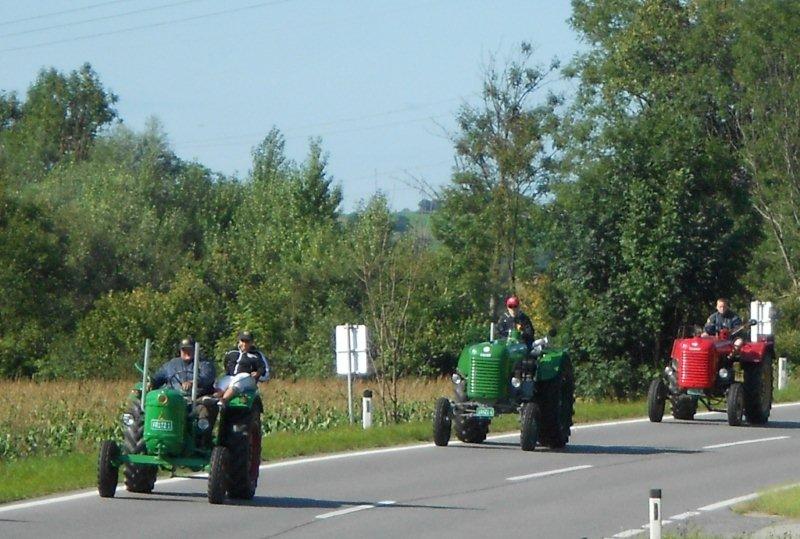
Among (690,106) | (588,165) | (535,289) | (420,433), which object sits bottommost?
(420,433)

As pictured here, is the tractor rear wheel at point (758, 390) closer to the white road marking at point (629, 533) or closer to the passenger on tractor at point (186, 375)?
the passenger on tractor at point (186, 375)

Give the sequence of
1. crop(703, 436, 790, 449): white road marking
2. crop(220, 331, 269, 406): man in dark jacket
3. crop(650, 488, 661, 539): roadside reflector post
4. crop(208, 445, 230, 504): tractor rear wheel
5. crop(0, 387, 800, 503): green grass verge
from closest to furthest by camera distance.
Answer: crop(650, 488, 661, 539): roadside reflector post
crop(208, 445, 230, 504): tractor rear wheel
crop(220, 331, 269, 406): man in dark jacket
crop(0, 387, 800, 503): green grass verge
crop(703, 436, 790, 449): white road marking

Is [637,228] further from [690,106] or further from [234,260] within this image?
[234,260]

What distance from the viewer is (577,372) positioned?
4206 cm

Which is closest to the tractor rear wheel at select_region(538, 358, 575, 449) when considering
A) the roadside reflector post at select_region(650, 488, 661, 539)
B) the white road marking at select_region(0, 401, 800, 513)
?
the white road marking at select_region(0, 401, 800, 513)

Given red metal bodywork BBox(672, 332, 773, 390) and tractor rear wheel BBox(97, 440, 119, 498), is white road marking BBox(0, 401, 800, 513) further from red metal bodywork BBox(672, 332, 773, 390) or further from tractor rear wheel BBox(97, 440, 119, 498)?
red metal bodywork BBox(672, 332, 773, 390)

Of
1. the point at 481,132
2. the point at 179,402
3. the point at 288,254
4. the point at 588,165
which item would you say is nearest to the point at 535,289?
the point at 588,165

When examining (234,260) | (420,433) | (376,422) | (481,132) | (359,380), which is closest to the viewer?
(420,433)

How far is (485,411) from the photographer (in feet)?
69.0

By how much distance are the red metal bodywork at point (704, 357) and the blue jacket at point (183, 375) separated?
40.5ft

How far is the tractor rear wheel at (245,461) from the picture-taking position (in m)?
15.2

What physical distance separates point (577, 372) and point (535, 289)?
250 inches

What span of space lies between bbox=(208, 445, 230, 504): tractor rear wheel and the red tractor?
511 inches

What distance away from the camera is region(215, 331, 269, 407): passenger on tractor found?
51.0 feet
